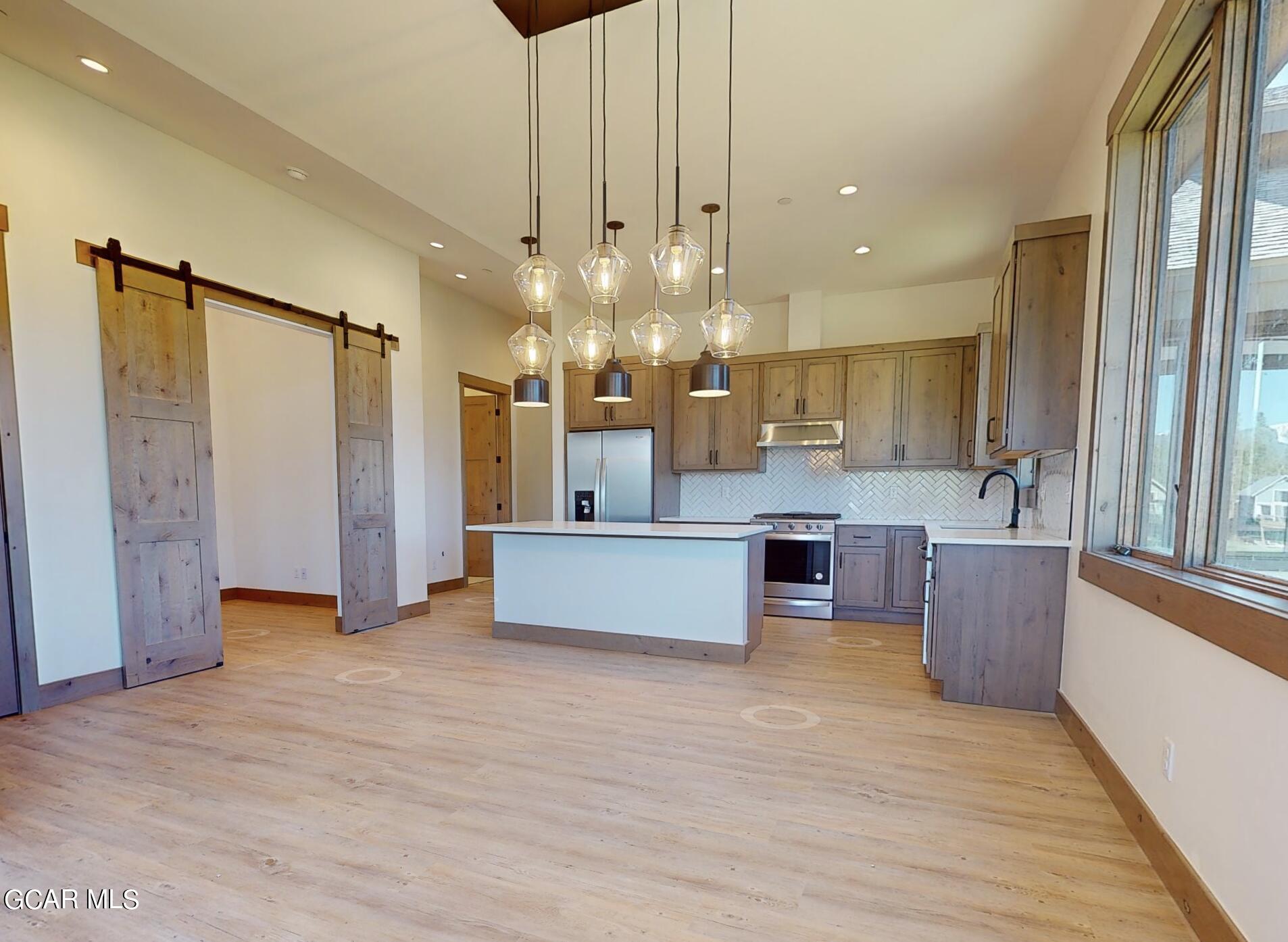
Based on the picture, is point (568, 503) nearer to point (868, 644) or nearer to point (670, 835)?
point (868, 644)

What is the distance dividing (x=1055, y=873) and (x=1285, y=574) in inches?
43.5

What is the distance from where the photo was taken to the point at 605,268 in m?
2.74

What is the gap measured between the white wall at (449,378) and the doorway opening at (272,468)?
0.97 m

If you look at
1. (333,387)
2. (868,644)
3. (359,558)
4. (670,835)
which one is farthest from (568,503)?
(670,835)

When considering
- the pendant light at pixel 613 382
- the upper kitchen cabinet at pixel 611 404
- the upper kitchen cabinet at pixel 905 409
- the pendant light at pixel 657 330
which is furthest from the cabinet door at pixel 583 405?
the upper kitchen cabinet at pixel 905 409

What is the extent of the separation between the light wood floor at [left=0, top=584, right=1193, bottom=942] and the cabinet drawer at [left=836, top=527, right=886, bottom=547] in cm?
184

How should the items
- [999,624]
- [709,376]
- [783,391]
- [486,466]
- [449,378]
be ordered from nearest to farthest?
[999,624]
[709,376]
[783,391]
[449,378]
[486,466]

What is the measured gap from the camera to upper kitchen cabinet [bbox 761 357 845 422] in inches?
213

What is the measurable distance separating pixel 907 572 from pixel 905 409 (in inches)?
59.5

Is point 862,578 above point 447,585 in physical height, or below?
above

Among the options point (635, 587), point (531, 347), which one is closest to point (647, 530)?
point (635, 587)

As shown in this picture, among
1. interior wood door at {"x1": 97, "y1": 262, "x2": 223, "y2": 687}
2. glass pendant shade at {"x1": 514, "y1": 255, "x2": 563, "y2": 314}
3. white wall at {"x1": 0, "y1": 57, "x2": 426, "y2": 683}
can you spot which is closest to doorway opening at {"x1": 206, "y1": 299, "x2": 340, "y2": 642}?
interior wood door at {"x1": 97, "y1": 262, "x2": 223, "y2": 687}

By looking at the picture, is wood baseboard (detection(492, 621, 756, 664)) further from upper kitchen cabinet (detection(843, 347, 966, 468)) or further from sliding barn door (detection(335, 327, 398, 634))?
upper kitchen cabinet (detection(843, 347, 966, 468))

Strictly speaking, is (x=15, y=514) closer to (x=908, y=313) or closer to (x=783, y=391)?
(x=783, y=391)
